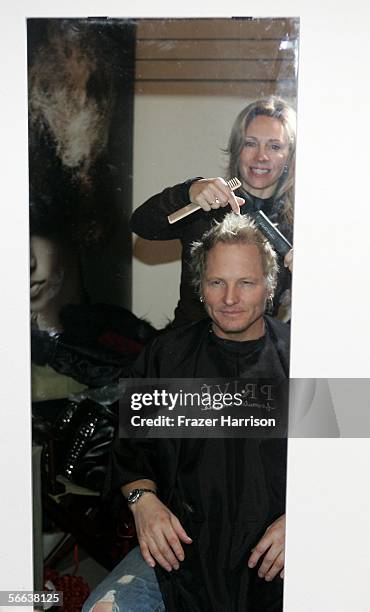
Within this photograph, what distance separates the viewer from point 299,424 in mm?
2016

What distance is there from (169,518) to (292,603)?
1.55ft

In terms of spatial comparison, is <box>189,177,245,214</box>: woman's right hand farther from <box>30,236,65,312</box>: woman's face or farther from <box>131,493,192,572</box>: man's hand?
<box>131,493,192,572</box>: man's hand

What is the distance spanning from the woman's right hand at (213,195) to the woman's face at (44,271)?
0.41 meters

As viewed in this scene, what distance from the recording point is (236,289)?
1.95 metres

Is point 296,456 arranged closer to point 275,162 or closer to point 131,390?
point 131,390

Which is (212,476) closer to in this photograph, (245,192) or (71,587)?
(71,587)

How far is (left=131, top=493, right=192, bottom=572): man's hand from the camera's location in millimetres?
2018

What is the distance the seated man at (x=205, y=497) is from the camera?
6.50 feet

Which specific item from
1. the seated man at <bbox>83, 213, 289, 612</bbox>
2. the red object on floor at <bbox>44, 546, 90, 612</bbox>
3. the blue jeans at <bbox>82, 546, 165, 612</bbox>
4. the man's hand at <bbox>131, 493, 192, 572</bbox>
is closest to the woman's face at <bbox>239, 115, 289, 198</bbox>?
the seated man at <bbox>83, 213, 289, 612</bbox>

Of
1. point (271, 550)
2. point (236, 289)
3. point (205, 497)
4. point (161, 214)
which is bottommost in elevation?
point (271, 550)

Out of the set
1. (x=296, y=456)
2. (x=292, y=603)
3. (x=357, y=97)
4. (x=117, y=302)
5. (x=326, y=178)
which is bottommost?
(x=292, y=603)

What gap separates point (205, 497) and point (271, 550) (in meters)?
0.26

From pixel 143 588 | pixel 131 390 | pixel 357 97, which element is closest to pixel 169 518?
pixel 143 588

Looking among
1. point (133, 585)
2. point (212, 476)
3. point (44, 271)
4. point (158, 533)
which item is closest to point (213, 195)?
point (44, 271)
